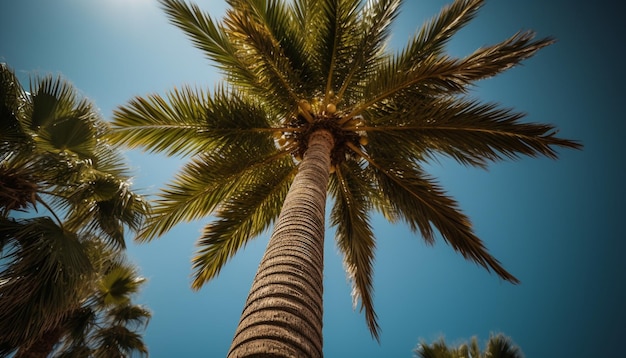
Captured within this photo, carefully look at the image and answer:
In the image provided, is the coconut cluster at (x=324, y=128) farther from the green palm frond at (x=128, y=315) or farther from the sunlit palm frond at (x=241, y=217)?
the green palm frond at (x=128, y=315)

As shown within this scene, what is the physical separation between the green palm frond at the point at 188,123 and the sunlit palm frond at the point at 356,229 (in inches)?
81.6

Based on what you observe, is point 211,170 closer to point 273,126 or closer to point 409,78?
point 273,126

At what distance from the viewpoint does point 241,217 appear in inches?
261

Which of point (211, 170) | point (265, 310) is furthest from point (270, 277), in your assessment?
point (211, 170)

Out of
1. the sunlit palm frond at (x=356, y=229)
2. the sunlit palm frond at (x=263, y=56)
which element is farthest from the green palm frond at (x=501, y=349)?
the sunlit palm frond at (x=263, y=56)

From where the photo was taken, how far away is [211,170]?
6.27 meters

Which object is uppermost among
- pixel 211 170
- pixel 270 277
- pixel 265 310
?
pixel 211 170

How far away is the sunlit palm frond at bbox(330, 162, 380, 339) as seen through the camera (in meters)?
6.88

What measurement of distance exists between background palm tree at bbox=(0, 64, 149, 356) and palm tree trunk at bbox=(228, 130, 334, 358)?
377 cm

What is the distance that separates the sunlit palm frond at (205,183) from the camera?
237 inches

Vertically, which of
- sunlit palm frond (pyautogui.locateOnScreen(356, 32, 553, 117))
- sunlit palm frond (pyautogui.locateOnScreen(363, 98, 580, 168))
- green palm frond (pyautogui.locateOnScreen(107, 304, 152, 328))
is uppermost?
sunlit palm frond (pyautogui.locateOnScreen(356, 32, 553, 117))

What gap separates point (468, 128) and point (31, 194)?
24.8 feet

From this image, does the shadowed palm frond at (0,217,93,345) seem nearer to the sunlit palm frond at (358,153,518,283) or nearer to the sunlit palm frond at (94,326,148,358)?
the sunlit palm frond at (94,326,148,358)

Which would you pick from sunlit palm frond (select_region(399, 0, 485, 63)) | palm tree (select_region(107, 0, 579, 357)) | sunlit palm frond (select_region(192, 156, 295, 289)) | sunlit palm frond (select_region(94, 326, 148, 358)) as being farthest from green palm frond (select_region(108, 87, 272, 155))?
sunlit palm frond (select_region(94, 326, 148, 358))
